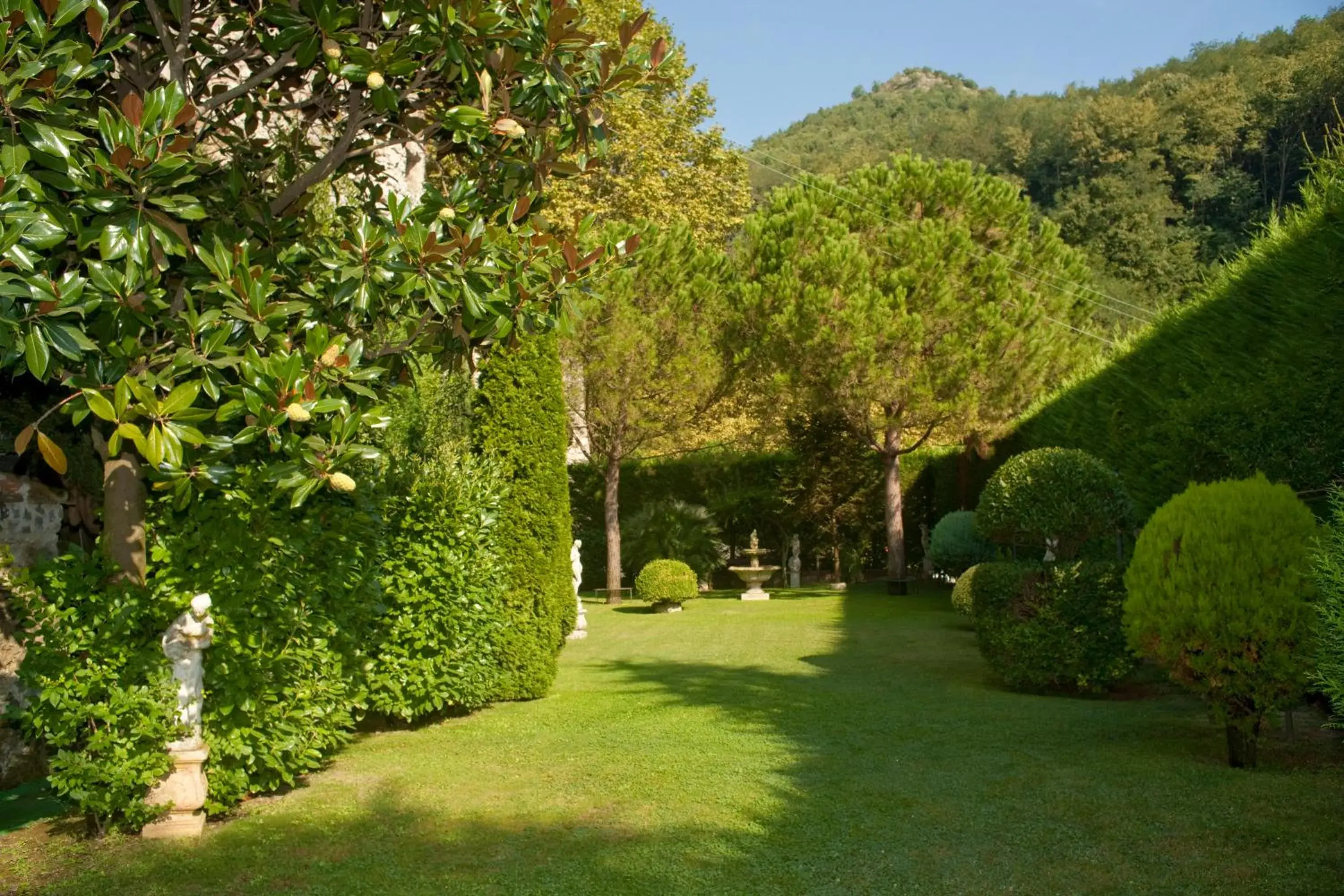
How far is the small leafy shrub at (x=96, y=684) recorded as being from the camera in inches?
215

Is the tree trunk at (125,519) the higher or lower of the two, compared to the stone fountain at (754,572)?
higher

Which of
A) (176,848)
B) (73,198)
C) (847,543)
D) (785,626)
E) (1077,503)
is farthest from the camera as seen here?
(847,543)

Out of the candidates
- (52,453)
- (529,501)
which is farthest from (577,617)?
(52,453)

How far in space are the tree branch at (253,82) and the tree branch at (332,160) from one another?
389 mm

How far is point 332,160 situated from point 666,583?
45.6ft

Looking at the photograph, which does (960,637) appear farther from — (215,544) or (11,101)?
(11,101)

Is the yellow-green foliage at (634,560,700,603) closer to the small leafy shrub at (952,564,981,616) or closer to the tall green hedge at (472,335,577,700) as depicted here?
the small leafy shrub at (952,564,981,616)

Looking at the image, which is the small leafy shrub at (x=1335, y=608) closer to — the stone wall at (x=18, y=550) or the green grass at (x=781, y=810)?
the green grass at (x=781, y=810)

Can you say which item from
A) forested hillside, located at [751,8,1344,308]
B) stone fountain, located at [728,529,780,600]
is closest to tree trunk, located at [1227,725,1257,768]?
stone fountain, located at [728,529,780,600]

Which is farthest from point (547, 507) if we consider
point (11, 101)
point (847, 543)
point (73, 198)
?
point (847, 543)

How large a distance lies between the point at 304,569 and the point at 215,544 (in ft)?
2.02

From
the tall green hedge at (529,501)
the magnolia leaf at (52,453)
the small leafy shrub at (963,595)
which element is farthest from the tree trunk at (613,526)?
the magnolia leaf at (52,453)

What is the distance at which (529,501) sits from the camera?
33.1 feet

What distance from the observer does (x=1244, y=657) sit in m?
6.32
